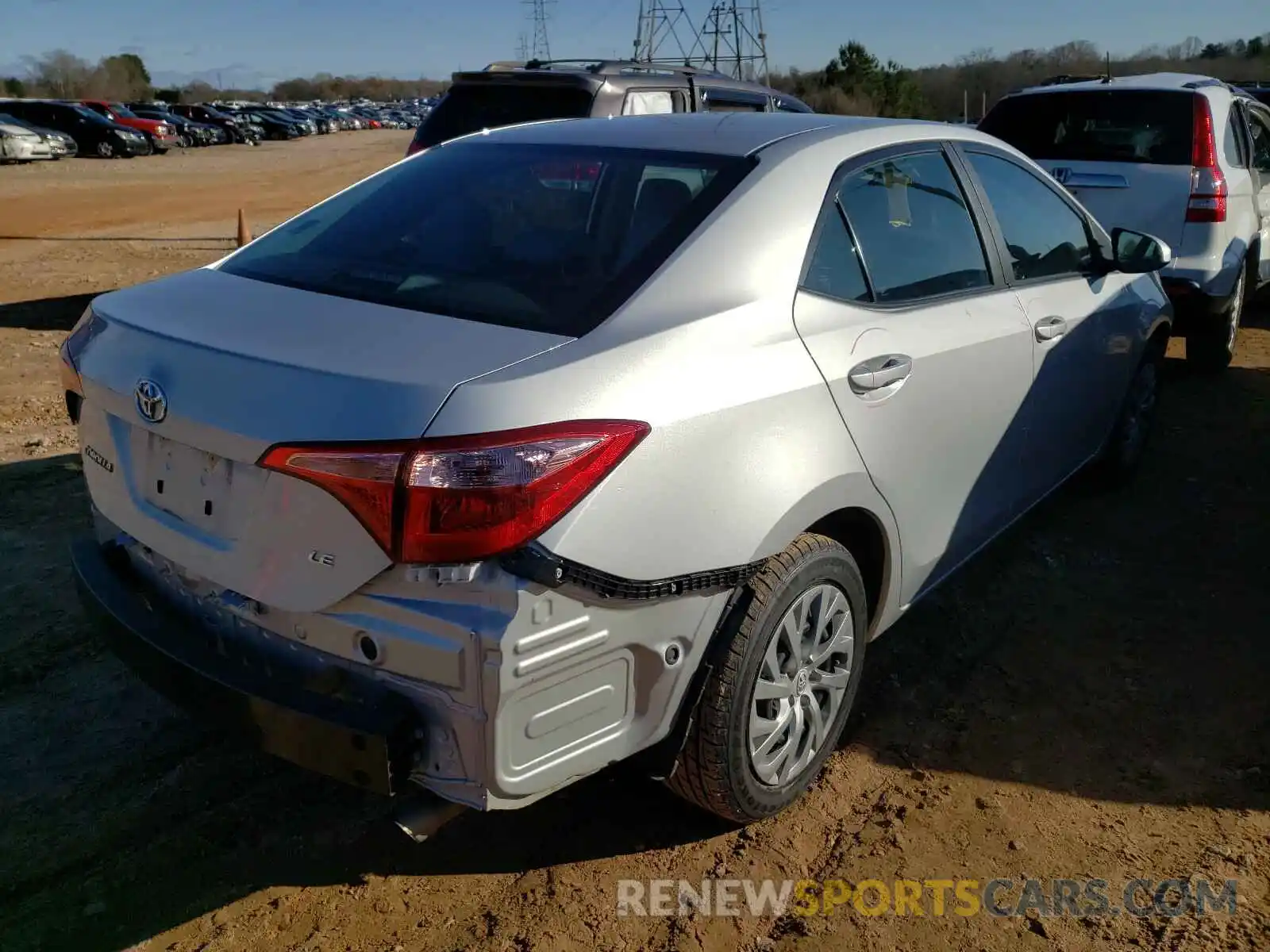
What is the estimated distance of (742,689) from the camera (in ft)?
8.45

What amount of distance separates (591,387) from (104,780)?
193 cm

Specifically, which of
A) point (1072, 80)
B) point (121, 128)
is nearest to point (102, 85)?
point (121, 128)

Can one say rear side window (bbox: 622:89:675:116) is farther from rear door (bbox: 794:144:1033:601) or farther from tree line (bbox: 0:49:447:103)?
tree line (bbox: 0:49:447:103)

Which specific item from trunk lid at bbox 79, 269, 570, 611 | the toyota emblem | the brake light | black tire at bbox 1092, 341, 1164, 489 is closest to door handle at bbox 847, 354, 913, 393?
trunk lid at bbox 79, 269, 570, 611

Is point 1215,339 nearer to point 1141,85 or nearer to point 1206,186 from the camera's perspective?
point 1206,186

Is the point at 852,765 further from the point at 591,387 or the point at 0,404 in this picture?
the point at 0,404

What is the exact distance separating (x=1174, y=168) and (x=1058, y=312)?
3776mm

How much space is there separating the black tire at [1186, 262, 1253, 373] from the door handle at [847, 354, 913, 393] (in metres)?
5.10

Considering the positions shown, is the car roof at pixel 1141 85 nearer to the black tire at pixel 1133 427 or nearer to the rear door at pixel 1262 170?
the rear door at pixel 1262 170

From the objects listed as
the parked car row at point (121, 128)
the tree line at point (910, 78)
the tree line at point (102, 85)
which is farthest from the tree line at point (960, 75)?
the tree line at point (102, 85)

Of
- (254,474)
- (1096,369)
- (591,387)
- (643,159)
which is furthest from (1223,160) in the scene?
(254,474)

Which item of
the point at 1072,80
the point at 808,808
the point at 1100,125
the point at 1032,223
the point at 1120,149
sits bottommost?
the point at 808,808

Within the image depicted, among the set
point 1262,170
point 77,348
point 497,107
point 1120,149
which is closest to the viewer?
point 77,348

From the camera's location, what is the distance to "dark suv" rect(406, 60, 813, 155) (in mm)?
7332
